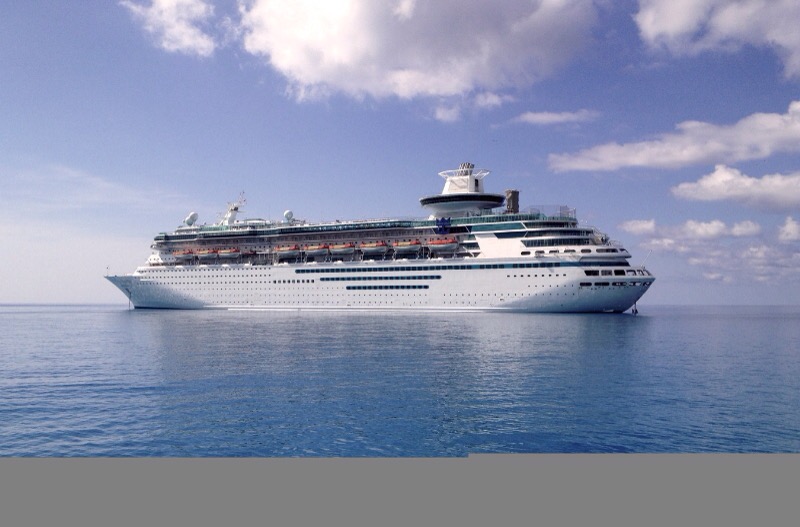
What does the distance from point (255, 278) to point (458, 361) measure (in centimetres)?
5923

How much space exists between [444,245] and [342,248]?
52.4 feet

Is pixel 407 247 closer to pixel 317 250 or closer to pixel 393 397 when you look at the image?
pixel 317 250

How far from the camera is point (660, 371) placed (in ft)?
91.2

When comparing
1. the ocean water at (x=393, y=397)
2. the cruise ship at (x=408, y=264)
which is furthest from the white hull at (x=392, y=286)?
the ocean water at (x=393, y=397)

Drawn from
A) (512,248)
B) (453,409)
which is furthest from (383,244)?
(453,409)

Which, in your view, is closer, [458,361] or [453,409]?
[453,409]

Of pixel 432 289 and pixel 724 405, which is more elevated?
pixel 432 289

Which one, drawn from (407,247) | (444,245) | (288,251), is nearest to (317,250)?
(288,251)

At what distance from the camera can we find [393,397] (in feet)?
68.1

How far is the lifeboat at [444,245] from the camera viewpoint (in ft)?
237

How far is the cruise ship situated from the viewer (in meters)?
63.6

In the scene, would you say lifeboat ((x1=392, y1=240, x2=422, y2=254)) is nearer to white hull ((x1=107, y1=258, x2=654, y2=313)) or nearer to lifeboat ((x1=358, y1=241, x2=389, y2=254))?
lifeboat ((x1=358, y1=241, x2=389, y2=254))

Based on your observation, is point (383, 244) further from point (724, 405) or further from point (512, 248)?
point (724, 405)

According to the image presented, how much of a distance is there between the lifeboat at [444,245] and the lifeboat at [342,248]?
1243cm
